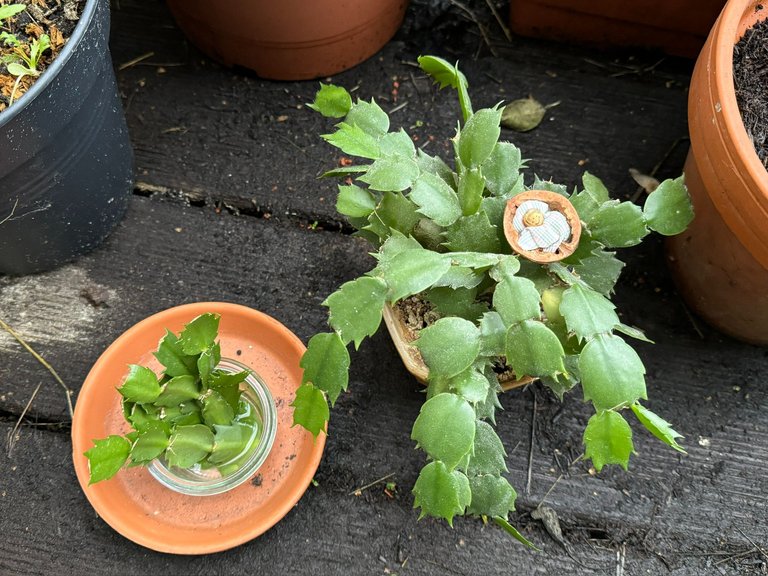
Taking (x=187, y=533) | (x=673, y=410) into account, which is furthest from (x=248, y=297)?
(x=673, y=410)

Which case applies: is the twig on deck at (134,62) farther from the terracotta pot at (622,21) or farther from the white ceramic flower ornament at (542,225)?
the white ceramic flower ornament at (542,225)

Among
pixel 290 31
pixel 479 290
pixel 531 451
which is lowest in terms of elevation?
pixel 531 451

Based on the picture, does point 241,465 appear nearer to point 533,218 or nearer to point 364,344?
point 364,344

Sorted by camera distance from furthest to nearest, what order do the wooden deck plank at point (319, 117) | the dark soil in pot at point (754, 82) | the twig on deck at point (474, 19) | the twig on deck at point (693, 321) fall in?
the twig on deck at point (474, 19), the wooden deck plank at point (319, 117), the twig on deck at point (693, 321), the dark soil in pot at point (754, 82)

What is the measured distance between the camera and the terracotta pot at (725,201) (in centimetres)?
94

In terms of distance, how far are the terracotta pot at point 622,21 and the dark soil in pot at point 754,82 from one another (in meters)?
0.28

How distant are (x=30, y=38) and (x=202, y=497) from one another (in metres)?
0.77

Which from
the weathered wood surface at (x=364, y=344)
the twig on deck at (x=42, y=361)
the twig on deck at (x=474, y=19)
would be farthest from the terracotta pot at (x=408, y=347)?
the twig on deck at (x=474, y=19)

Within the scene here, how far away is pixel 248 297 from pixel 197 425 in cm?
37

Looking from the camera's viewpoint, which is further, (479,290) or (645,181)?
(645,181)

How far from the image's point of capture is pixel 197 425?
0.99m

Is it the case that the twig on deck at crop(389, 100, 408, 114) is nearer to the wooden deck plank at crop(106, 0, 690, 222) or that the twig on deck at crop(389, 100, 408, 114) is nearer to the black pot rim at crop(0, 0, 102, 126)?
the wooden deck plank at crop(106, 0, 690, 222)

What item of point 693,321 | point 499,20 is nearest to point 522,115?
point 499,20

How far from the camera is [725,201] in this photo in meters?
0.98
